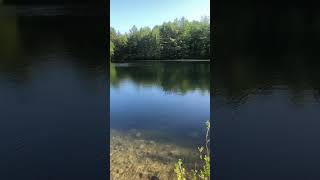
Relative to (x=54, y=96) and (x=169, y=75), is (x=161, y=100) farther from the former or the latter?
(x=54, y=96)

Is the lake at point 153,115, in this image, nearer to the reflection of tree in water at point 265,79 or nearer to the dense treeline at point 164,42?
the dense treeline at point 164,42

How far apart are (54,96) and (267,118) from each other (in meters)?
1.14

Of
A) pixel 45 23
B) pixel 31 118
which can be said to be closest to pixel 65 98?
pixel 31 118

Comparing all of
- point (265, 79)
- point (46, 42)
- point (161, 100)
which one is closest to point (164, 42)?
point (161, 100)

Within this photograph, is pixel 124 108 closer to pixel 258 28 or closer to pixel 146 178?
pixel 146 178

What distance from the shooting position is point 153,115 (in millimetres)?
4273

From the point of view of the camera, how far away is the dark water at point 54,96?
1774 millimetres

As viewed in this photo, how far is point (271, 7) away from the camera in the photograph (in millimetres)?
1667

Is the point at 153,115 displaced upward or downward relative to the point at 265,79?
downward

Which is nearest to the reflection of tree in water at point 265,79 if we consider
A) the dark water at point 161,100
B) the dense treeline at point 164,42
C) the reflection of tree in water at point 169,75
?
the dark water at point 161,100

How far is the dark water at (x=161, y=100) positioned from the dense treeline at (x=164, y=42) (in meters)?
0.15

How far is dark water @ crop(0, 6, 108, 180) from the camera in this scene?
1.77 meters

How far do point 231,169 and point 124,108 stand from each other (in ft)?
8.17

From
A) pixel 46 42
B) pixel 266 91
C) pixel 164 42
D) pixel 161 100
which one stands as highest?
pixel 164 42
